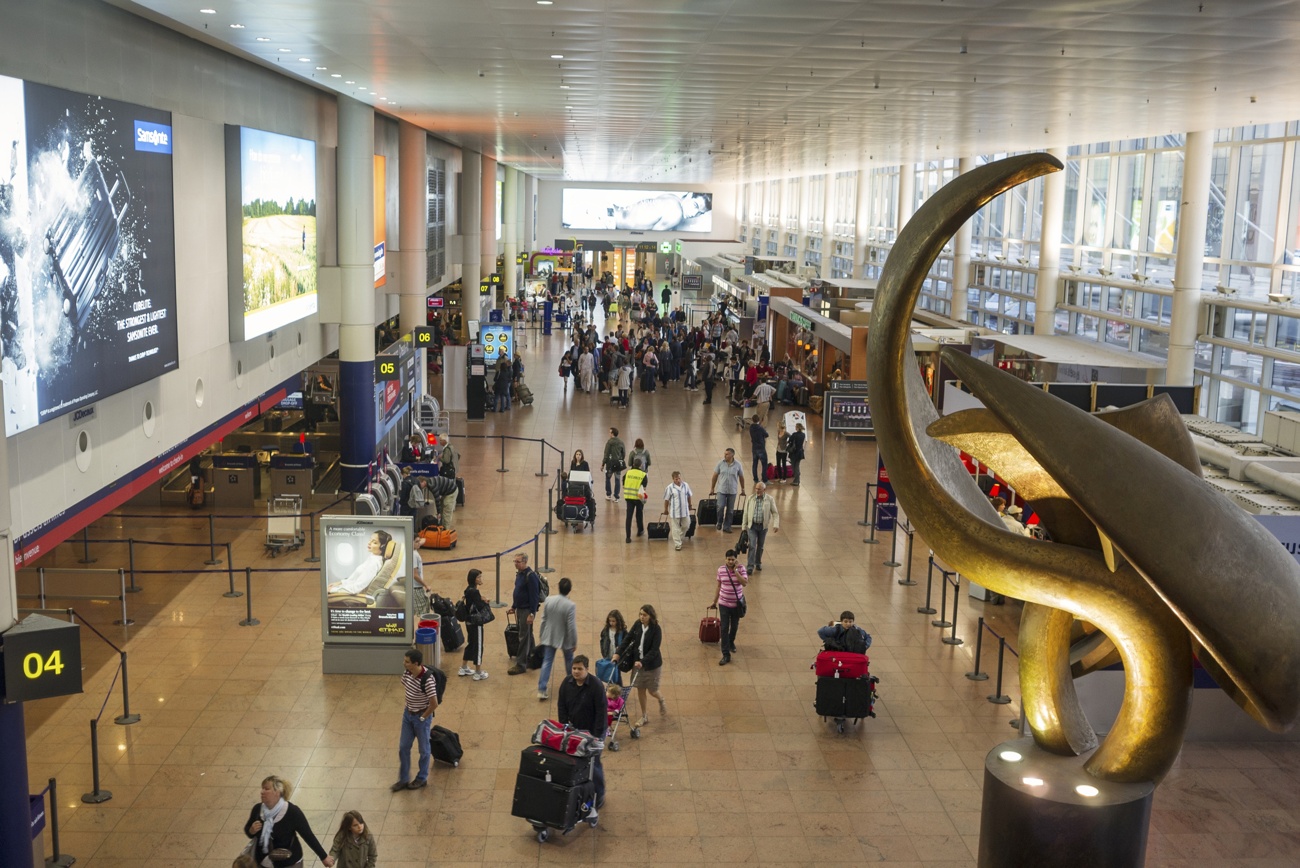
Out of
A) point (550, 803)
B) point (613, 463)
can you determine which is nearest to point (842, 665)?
point (550, 803)

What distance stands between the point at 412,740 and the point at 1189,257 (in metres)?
18.4

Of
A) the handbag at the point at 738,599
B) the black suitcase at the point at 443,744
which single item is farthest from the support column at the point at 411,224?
the black suitcase at the point at 443,744

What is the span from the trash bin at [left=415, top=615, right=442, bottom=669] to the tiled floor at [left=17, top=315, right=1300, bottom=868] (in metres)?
0.42

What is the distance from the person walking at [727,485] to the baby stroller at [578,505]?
188cm

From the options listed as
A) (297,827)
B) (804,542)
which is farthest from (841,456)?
(297,827)

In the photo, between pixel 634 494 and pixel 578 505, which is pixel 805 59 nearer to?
pixel 634 494

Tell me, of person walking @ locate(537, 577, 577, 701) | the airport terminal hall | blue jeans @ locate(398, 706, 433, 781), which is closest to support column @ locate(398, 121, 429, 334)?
the airport terminal hall

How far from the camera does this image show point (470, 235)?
3856 cm

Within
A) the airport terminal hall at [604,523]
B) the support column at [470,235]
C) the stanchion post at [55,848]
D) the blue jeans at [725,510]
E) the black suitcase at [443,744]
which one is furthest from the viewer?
the support column at [470,235]

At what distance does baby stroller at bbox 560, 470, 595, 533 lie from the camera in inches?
712

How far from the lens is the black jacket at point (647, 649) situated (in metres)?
11.0

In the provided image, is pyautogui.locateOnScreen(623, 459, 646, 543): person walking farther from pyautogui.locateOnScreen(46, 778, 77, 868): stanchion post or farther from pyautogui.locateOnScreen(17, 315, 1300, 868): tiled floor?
pyautogui.locateOnScreen(46, 778, 77, 868): stanchion post

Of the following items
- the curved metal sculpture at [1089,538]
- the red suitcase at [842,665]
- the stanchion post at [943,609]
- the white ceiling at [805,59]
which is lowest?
the stanchion post at [943,609]

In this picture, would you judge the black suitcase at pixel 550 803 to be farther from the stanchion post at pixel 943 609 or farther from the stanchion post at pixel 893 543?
the stanchion post at pixel 893 543
